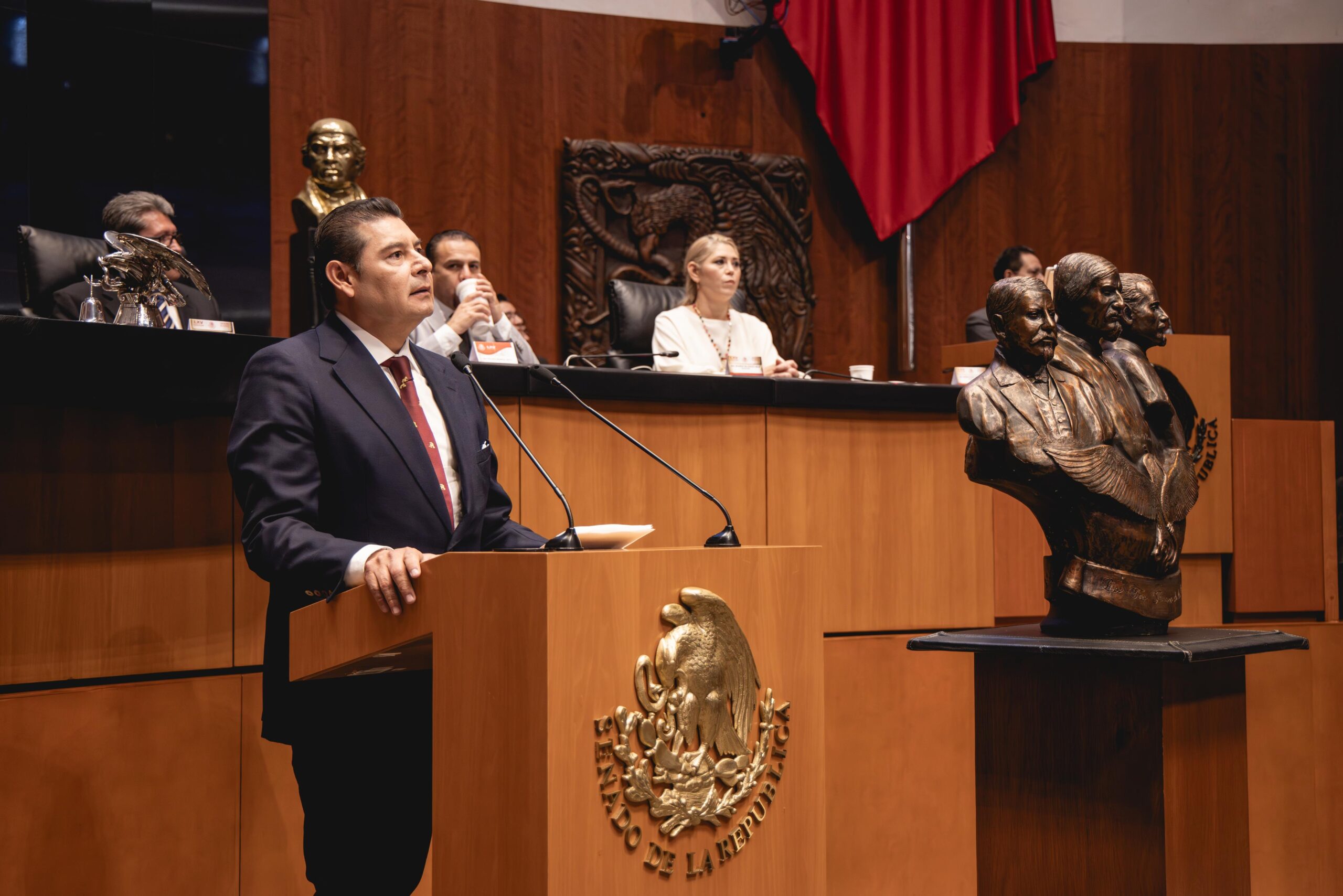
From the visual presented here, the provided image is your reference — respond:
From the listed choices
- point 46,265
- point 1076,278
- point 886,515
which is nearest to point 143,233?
point 46,265

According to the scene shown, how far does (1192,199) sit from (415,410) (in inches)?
213

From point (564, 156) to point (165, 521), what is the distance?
3.53 metres

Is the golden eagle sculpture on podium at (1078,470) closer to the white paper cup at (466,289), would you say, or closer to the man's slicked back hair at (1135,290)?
the man's slicked back hair at (1135,290)

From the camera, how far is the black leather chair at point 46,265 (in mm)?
3674

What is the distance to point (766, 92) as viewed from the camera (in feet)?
19.7

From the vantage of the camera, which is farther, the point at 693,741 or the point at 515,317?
the point at 515,317

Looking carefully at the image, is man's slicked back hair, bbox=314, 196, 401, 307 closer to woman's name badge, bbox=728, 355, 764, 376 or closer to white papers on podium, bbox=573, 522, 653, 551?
white papers on podium, bbox=573, 522, 653, 551

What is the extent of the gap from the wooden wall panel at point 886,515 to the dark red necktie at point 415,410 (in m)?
1.37

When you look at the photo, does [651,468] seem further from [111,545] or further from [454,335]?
[111,545]

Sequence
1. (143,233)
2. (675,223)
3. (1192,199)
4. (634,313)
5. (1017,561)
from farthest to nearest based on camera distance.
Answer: (1192,199) → (675,223) → (634,313) → (143,233) → (1017,561)

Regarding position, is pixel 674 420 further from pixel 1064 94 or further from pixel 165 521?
pixel 1064 94

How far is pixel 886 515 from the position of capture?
3334 mm

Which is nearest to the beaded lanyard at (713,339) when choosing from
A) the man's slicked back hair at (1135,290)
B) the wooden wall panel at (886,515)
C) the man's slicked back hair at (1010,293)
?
the wooden wall panel at (886,515)

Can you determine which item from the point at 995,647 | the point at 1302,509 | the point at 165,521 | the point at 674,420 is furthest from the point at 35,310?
the point at 1302,509
